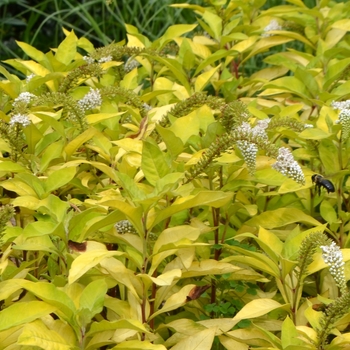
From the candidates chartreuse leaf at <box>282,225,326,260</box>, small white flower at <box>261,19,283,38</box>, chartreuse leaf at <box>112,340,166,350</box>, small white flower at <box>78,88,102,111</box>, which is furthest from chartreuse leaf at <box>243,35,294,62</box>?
chartreuse leaf at <box>112,340,166,350</box>

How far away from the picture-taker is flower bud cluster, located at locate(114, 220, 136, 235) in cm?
156

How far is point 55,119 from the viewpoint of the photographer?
1855mm

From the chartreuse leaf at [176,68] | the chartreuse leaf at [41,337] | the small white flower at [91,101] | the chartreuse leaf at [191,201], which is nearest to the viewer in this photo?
the chartreuse leaf at [41,337]

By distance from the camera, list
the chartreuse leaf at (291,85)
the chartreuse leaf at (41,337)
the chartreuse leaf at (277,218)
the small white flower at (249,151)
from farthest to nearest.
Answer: the chartreuse leaf at (291,85) → the chartreuse leaf at (277,218) → the small white flower at (249,151) → the chartreuse leaf at (41,337)

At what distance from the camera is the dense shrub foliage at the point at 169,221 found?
1381mm

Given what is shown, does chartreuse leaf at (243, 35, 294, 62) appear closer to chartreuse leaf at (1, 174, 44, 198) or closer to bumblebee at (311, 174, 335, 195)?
bumblebee at (311, 174, 335, 195)

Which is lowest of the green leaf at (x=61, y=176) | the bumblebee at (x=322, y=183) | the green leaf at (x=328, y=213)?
the green leaf at (x=328, y=213)

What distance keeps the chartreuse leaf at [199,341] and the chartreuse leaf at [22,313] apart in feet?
0.87

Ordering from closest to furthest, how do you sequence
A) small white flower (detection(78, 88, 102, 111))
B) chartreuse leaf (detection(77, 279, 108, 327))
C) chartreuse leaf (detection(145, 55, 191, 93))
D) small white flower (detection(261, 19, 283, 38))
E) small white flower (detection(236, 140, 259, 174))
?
chartreuse leaf (detection(77, 279, 108, 327)), small white flower (detection(236, 140, 259, 174)), small white flower (detection(78, 88, 102, 111)), chartreuse leaf (detection(145, 55, 191, 93)), small white flower (detection(261, 19, 283, 38))

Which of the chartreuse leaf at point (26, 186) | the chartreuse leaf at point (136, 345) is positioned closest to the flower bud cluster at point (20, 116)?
the chartreuse leaf at point (26, 186)

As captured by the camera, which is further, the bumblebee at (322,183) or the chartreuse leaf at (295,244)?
the bumblebee at (322,183)

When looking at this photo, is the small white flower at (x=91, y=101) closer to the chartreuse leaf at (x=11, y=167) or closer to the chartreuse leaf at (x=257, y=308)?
the chartreuse leaf at (x=11, y=167)

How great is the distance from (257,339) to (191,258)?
214 millimetres

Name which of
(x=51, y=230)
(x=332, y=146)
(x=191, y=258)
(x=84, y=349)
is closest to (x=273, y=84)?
(x=332, y=146)
